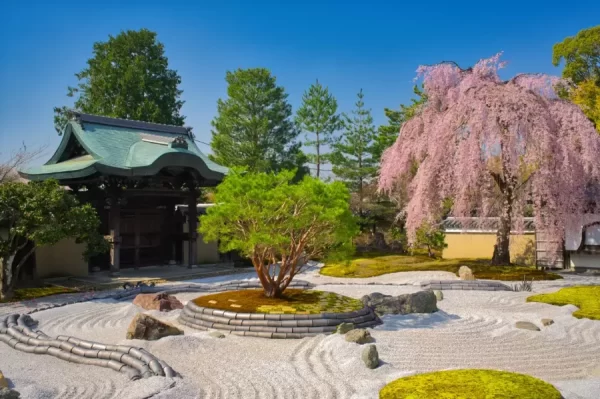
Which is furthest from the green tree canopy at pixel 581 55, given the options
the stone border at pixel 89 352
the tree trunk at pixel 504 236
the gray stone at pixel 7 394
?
the gray stone at pixel 7 394

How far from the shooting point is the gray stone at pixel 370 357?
27.0 ft

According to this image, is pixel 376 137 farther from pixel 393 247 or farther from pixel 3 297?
pixel 3 297

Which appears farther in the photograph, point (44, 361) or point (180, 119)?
point (180, 119)

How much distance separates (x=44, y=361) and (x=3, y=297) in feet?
23.1

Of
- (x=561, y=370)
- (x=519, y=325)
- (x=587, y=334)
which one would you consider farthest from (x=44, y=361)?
(x=587, y=334)

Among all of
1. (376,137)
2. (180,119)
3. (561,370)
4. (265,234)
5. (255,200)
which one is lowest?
(561,370)

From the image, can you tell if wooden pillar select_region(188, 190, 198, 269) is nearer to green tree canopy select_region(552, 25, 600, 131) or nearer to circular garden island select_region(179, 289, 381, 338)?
circular garden island select_region(179, 289, 381, 338)

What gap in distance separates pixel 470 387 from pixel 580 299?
9.84 m

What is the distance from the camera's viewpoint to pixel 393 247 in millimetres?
29516

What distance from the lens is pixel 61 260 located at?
63.6 ft

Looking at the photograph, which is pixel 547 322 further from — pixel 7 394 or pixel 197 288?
pixel 197 288

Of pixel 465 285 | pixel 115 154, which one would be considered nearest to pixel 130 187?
pixel 115 154

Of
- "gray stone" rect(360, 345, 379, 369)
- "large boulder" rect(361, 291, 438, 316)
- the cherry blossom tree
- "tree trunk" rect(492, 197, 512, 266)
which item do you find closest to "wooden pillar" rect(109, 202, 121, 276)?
"large boulder" rect(361, 291, 438, 316)

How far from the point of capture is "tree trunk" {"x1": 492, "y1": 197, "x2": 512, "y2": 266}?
20.1 m
